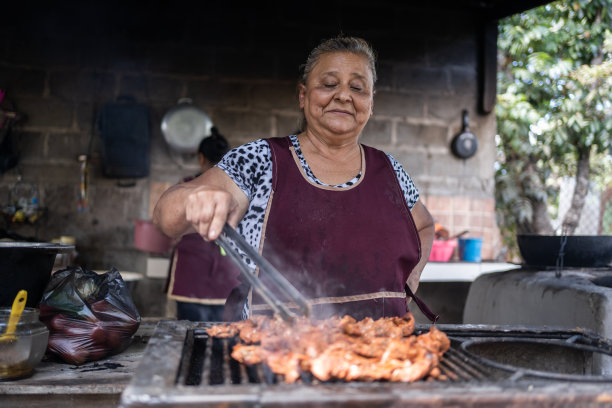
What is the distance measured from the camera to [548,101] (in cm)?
916

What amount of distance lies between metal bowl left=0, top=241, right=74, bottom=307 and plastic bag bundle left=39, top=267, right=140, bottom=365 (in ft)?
0.32

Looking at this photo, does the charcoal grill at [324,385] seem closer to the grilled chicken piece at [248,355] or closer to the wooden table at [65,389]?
the grilled chicken piece at [248,355]

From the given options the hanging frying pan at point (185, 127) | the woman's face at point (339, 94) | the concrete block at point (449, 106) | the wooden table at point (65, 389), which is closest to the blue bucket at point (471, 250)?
the concrete block at point (449, 106)

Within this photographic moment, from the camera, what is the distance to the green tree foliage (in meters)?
8.66

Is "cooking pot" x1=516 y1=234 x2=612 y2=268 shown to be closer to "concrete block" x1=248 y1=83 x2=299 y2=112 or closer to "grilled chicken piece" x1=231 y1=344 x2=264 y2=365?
"grilled chicken piece" x1=231 y1=344 x2=264 y2=365

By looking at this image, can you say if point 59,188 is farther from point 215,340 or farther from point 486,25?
point 486,25

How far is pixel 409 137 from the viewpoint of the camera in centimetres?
581

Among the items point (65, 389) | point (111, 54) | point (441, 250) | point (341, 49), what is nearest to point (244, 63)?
point (111, 54)

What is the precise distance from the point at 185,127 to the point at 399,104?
2285 mm

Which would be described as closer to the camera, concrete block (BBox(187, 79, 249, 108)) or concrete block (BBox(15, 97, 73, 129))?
concrete block (BBox(15, 97, 73, 129))

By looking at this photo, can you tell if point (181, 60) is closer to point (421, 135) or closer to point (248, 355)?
point (421, 135)

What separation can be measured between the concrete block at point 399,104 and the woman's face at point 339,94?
335 centimetres

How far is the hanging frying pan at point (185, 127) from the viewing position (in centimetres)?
514

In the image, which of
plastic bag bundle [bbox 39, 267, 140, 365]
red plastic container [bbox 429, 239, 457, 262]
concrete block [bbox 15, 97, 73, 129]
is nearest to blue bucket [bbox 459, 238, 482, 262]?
red plastic container [bbox 429, 239, 457, 262]
